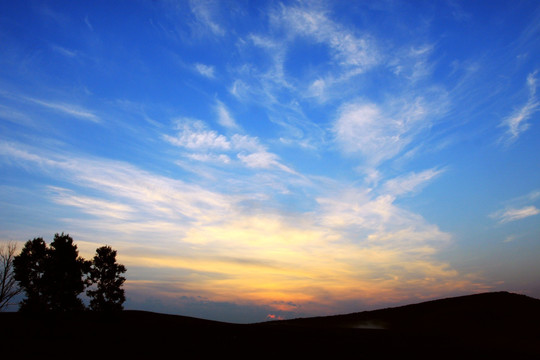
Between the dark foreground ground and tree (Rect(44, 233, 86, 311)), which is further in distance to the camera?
tree (Rect(44, 233, 86, 311))

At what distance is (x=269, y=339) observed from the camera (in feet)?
101

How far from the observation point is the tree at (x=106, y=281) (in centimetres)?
4656

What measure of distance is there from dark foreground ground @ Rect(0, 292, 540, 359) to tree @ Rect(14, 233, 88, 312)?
8.67 ft

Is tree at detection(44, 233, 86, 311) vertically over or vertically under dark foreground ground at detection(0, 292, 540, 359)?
over

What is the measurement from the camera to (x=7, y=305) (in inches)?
1668

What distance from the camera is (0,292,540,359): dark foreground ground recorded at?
25.8 metres

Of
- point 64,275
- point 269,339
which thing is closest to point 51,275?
point 64,275

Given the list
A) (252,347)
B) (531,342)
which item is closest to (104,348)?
(252,347)

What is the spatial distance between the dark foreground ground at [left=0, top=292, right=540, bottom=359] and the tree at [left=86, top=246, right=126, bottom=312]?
202 centimetres

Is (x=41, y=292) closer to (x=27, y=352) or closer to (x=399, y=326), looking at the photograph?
(x=27, y=352)

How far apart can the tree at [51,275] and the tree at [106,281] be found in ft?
5.43

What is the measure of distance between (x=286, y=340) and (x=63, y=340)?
20779 millimetres

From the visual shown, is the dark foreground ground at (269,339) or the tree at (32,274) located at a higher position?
the tree at (32,274)

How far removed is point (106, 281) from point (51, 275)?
727 cm
